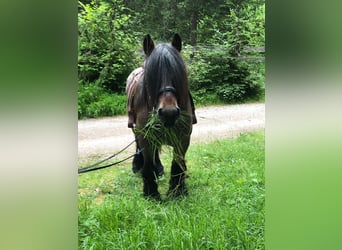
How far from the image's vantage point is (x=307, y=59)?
0.68 meters

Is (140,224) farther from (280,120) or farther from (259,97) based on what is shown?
(259,97)

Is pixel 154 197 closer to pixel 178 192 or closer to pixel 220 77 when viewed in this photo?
pixel 178 192

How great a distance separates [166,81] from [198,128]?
1187 mm

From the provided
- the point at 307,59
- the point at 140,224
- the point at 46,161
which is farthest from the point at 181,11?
the point at 46,161

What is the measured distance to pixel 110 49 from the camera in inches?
107

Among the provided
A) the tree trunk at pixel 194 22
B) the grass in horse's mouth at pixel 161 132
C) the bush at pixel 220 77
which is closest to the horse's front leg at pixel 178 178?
the grass in horse's mouth at pixel 161 132

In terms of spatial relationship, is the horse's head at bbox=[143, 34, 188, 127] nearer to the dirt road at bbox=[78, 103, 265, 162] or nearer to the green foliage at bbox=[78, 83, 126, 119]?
the dirt road at bbox=[78, 103, 265, 162]

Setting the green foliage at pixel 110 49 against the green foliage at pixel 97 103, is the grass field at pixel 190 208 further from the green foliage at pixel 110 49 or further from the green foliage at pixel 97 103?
the green foliage at pixel 110 49

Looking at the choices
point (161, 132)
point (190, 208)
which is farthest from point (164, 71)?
point (190, 208)

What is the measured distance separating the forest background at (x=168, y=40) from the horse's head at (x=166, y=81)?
45 cm

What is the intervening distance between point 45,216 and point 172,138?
3.97 feet

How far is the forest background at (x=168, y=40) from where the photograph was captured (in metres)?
2.33

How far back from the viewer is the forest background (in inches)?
91.6

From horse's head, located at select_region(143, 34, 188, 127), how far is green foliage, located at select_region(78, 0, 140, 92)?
871 millimetres
